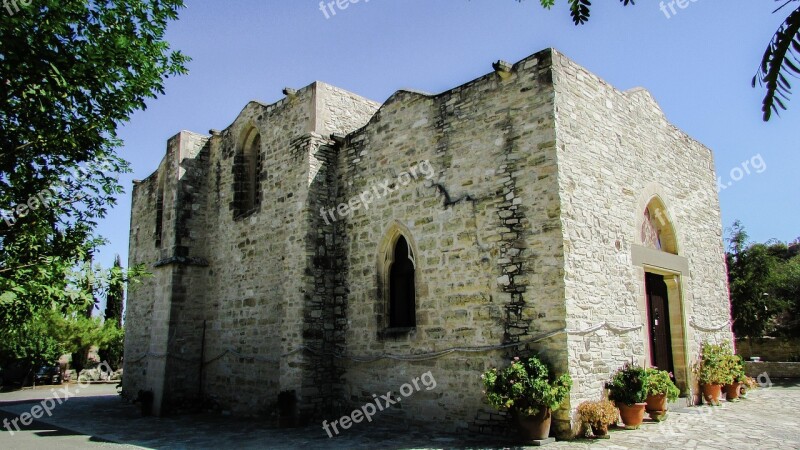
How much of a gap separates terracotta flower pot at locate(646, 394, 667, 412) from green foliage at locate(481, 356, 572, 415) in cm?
211

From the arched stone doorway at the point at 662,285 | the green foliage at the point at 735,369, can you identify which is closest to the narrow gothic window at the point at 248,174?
the arched stone doorway at the point at 662,285

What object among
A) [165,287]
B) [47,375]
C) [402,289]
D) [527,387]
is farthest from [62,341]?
[527,387]

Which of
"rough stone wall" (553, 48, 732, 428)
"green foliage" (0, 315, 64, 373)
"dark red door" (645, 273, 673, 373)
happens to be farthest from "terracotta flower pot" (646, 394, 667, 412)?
"green foliage" (0, 315, 64, 373)

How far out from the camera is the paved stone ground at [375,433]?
7.19m

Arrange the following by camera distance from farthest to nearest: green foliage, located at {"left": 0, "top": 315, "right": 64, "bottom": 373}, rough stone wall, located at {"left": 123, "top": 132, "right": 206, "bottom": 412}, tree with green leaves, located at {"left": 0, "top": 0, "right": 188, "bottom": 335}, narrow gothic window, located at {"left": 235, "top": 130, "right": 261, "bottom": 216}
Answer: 1. green foliage, located at {"left": 0, "top": 315, "right": 64, "bottom": 373}
2. narrow gothic window, located at {"left": 235, "top": 130, "right": 261, "bottom": 216}
3. rough stone wall, located at {"left": 123, "top": 132, "right": 206, "bottom": 412}
4. tree with green leaves, located at {"left": 0, "top": 0, "right": 188, "bottom": 335}

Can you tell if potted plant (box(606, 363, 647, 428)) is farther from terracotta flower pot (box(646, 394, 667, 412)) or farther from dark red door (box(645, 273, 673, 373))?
dark red door (box(645, 273, 673, 373))

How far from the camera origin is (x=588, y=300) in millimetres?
8180

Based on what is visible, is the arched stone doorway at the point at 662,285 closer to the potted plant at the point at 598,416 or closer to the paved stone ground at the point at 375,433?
the paved stone ground at the point at 375,433

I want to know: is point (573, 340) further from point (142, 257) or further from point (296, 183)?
point (142, 257)

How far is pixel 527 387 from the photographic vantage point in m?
7.21

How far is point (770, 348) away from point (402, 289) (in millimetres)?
15609

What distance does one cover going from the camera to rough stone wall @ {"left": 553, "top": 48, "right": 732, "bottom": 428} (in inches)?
318

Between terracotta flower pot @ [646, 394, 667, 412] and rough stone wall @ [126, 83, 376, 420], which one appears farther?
rough stone wall @ [126, 83, 376, 420]

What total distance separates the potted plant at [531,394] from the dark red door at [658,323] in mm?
3792
